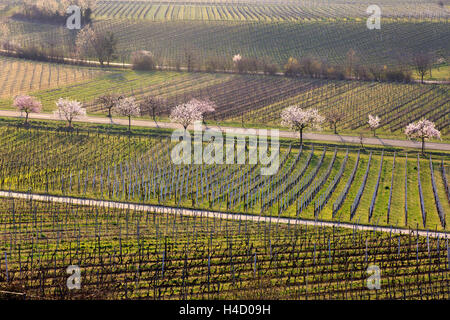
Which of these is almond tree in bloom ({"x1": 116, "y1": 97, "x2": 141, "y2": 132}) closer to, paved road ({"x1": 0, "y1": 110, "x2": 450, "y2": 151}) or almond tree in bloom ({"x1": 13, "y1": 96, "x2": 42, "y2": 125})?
paved road ({"x1": 0, "y1": 110, "x2": 450, "y2": 151})

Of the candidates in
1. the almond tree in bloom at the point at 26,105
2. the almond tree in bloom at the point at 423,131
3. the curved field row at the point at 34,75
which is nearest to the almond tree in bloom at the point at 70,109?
the almond tree in bloom at the point at 26,105

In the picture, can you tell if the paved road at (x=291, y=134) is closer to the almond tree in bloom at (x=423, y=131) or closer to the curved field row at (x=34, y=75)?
the almond tree in bloom at (x=423, y=131)

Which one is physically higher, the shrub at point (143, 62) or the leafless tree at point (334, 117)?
the shrub at point (143, 62)

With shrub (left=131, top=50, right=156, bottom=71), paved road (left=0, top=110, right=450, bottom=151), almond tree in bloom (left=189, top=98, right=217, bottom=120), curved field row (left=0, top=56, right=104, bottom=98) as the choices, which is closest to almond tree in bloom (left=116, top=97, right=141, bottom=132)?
paved road (left=0, top=110, right=450, bottom=151)

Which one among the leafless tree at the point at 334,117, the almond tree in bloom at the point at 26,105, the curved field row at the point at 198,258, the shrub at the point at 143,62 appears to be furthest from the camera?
the shrub at the point at 143,62

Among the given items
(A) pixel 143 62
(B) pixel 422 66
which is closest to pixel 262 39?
(A) pixel 143 62

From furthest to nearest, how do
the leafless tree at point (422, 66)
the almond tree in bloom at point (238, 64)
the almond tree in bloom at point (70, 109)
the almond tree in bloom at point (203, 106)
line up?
the almond tree in bloom at point (238, 64)
the leafless tree at point (422, 66)
the almond tree in bloom at point (203, 106)
the almond tree in bloom at point (70, 109)

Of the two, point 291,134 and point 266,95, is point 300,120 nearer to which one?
point 291,134

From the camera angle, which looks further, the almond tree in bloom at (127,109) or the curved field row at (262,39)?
the curved field row at (262,39)
